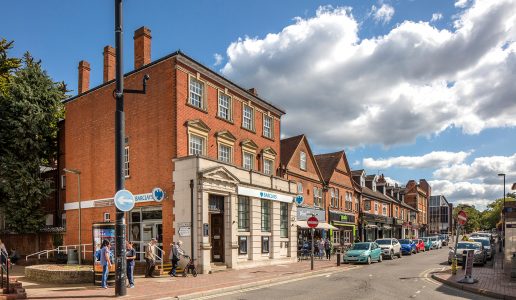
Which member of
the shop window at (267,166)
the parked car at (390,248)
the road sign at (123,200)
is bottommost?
the parked car at (390,248)

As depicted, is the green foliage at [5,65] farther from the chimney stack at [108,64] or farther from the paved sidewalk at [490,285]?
the paved sidewalk at [490,285]

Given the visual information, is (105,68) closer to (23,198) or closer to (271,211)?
(23,198)

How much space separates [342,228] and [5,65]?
106 ft

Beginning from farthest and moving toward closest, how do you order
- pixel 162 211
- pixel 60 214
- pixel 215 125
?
pixel 60 214
pixel 215 125
pixel 162 211

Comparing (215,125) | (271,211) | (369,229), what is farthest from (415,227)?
(215,125)

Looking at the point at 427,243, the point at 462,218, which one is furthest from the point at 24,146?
the point at 427,243

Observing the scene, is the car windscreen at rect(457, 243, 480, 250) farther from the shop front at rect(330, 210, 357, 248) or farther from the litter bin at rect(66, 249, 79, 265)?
the litter bin at rect(66, 249, 79, 265)

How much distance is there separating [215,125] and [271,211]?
261 inches

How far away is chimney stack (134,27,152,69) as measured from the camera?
25578 millimetres

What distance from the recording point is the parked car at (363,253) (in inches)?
1106

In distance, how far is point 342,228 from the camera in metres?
45.4

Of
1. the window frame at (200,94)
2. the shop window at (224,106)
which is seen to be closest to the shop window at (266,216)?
the shop window at (224,106)

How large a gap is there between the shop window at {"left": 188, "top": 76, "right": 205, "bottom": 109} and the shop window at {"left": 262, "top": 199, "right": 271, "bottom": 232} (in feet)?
23.9

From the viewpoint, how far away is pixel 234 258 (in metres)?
23.4
